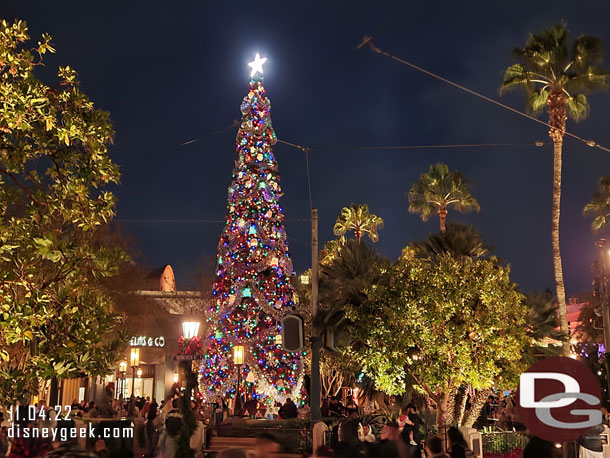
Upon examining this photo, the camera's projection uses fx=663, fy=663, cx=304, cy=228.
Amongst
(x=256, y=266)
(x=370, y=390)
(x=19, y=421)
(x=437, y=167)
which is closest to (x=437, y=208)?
(x=437, y=167)

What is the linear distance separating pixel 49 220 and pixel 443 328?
568 inches

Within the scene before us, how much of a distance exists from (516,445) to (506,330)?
328 centimetres

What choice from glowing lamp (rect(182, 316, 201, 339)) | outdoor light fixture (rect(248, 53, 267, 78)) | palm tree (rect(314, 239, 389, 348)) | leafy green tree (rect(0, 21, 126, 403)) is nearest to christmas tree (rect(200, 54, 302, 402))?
Result: outdoor light fixture (rect(248, 53, 267, 78))

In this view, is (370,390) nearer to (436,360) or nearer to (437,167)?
(436,360)

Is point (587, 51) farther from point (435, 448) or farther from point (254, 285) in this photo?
point (435, 448)

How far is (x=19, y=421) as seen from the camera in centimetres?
691

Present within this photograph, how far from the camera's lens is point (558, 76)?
1134 inches

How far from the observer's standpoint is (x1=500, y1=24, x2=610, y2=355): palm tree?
27.9 meters

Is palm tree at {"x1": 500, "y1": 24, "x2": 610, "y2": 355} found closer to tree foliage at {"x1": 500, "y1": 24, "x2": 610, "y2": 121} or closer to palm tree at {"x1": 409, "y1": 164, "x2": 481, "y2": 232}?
tree foliage at {"x1": 500, "y1": 24, "x2": 610, "y2": 121}

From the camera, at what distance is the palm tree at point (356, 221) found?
50406 millimetres

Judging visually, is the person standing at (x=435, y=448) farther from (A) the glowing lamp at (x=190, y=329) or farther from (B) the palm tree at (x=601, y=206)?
(B) the palm tree at (x=601, y=206)

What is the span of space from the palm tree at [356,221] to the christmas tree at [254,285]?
2083 cm

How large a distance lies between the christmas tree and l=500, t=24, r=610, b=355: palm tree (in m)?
11.3

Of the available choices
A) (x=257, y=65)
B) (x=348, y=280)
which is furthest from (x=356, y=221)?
(x=348, y=280)
